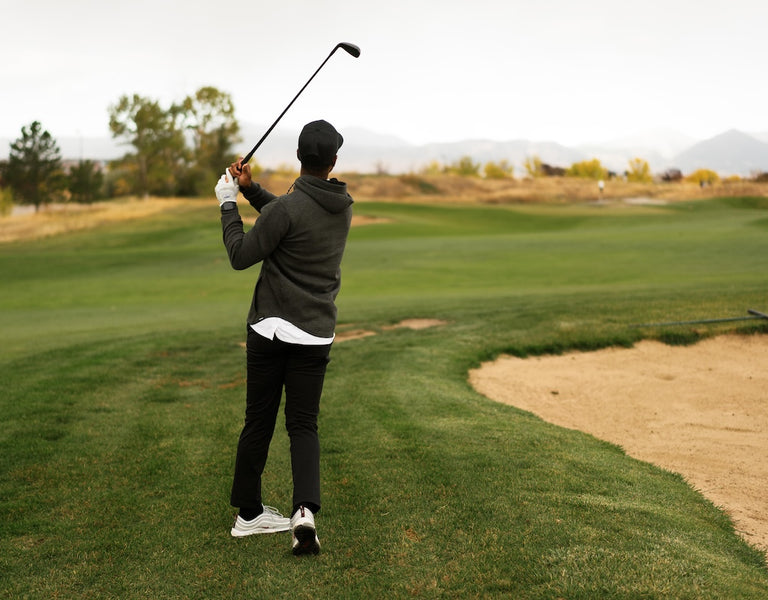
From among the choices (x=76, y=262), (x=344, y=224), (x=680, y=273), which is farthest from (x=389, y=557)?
(x=76, y=262)

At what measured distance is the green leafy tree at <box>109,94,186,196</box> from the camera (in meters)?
86.7

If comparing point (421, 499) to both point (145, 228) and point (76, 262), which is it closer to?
point (76, 262)

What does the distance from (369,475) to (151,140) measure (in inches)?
3523

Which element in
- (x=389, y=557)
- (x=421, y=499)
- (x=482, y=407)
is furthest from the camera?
(x=482, y=407)

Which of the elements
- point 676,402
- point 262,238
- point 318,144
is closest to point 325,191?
point 318,144

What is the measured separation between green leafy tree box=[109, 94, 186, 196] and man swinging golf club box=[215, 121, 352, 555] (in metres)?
84.4

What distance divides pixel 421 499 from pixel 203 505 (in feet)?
5.05

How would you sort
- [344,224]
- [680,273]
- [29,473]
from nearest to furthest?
1. [344,224]
2. [29,473]
3. [680,273]

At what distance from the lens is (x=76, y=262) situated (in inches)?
1225

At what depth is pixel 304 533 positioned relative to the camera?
4.46 m

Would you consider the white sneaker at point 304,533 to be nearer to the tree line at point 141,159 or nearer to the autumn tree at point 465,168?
the tree line at point 141,159

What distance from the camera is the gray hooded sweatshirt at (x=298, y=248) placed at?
4.58m

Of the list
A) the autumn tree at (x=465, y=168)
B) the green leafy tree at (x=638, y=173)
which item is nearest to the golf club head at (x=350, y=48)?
the autumn tree at (x=465, y=168)

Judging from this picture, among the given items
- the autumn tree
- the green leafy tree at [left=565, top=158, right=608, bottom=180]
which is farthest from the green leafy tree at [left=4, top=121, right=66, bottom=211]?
the green leafy tree at [left=565, top=158, right=608, bottom=180]
